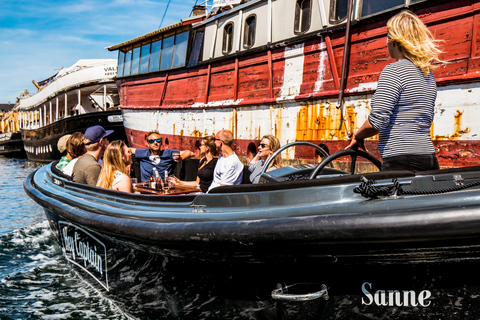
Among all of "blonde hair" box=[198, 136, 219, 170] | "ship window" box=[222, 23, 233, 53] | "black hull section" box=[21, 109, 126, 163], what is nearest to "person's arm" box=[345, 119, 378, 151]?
"blonde hair" box=[198, 136, 219, 170]

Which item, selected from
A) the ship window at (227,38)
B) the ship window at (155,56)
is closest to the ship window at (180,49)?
the ship window at (155,56)

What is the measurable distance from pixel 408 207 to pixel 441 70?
499cm

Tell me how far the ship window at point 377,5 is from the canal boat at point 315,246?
4.96 meters

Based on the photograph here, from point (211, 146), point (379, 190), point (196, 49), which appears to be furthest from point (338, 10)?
point (379, 190)

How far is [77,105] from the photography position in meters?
24.5

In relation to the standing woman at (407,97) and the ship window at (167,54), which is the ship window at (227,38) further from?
the standing woman at (407,97)

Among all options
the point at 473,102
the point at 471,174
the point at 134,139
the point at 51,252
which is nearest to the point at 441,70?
the point at 473,102

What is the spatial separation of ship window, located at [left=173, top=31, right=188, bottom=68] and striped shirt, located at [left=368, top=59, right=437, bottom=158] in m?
10.3

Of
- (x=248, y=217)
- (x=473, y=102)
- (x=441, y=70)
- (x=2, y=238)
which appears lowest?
(x=2, y=238)

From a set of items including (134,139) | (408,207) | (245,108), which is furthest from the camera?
(134,139)

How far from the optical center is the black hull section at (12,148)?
3469 cm

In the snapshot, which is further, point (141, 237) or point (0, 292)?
point (0, 292)

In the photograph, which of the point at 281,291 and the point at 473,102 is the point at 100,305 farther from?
the point at 473,102

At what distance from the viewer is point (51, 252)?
6070mm
